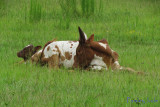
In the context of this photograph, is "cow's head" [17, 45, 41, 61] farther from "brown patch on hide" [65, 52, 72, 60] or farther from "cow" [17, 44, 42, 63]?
"brown patch on hide" [65, 52, 72, 60]

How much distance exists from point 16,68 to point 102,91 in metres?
2.15

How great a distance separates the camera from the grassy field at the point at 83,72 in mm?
4848

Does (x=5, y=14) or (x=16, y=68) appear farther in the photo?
(x=5, y=14)

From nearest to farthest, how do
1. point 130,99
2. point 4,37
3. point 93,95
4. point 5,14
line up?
point 130,99 < point 93,95 < point 4,37 < point 5,14

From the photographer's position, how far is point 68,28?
1247 cm

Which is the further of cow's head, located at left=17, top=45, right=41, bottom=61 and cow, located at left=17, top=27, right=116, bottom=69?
cow's head, located at left=17, top=45, right=41, bottom=61

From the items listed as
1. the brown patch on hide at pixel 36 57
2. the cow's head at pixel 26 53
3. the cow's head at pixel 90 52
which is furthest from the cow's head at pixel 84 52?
the cow's head at pixel 26 53

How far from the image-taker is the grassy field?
4.85 metres

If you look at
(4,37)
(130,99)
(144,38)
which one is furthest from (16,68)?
(144,38)

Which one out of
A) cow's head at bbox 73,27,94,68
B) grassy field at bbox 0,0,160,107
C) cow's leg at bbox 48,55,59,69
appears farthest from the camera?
cow's leg at bbox 48,55,59,69

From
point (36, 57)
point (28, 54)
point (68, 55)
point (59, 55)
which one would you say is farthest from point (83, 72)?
point (28, 54)

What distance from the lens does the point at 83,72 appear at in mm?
6559

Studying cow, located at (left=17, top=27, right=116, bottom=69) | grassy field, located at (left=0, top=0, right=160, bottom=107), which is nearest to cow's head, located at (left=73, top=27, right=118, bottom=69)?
cow, located at (left=17, top=27, right=116, bottom=69)

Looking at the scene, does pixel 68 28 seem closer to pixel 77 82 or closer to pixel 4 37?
pixel 4 37
